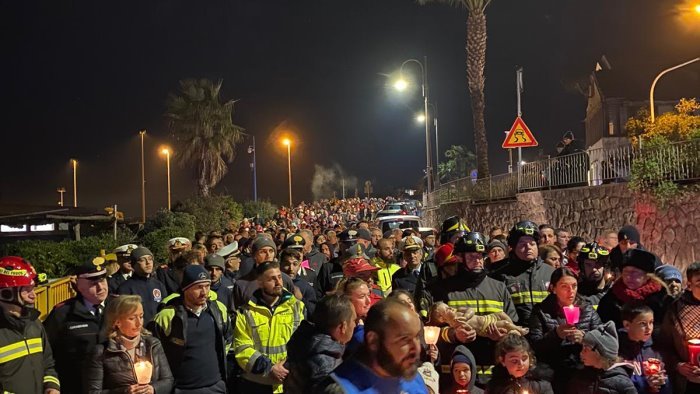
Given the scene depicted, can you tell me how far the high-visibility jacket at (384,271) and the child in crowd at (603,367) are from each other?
2995 mm

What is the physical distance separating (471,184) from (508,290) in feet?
63.6

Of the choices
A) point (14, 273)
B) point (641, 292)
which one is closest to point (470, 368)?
point (641, 292)

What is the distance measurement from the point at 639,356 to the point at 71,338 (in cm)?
454

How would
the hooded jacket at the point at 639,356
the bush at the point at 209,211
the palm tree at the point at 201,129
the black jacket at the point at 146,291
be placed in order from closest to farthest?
1. the hooded jacket at the point at 639,356
2. the black jacket at the point at 146,291
3. the bush at the point at 209,211
4. the palm tree at the point at 201,129

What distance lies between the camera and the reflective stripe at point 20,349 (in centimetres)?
445

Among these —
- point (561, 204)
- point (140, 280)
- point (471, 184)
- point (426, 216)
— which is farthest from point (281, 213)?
point (140, 280)

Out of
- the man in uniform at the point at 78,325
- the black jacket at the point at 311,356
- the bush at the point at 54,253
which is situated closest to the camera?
the black jacket at the point at 311,356

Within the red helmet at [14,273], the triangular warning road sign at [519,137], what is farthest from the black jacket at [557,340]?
the triangular warning road sign at [519,137]

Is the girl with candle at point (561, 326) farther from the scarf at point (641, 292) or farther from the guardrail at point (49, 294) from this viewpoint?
the guardrail at point (49, 294)

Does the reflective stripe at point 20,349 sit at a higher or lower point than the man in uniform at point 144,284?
lower

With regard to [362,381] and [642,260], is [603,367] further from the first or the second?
[362,381]

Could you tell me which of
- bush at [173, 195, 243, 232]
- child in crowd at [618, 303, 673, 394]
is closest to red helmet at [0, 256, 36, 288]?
child in crowd at [618, 303, 673, 394]

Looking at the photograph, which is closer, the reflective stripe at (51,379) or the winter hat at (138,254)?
the reflective stripe at (51,379)

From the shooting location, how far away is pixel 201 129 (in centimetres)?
3922
